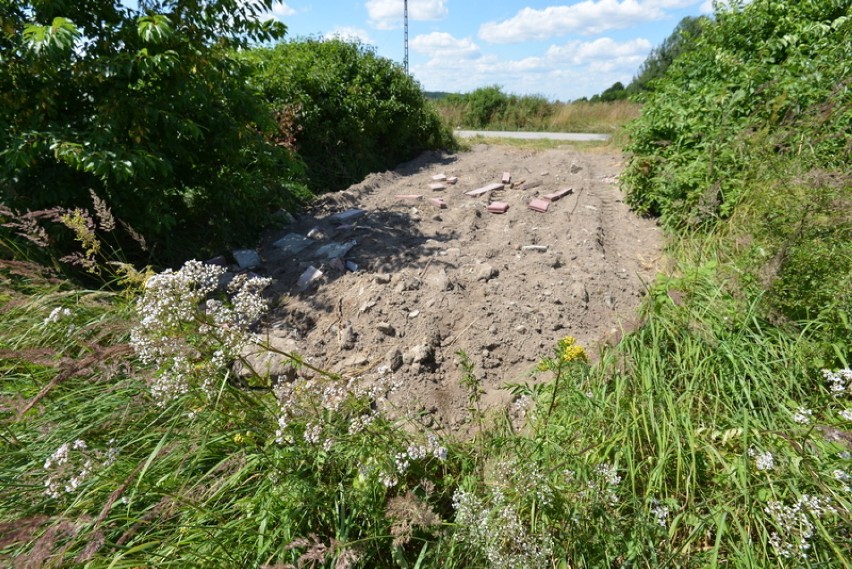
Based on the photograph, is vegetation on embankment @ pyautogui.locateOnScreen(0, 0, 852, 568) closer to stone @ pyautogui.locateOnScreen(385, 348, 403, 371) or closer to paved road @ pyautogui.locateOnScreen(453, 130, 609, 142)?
stone @ pyautogui.locateOnScreen(385, 348, 403, 371)

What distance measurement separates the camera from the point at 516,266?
4160 millimetres

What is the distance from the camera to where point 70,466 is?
4.97ft

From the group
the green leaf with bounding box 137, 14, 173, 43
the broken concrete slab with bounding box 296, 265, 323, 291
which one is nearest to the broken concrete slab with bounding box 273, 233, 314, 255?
the broken concrete slab with bounding box 296, 265, 323, 291

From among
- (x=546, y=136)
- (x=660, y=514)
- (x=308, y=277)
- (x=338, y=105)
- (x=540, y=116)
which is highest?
(x=338, y=105)

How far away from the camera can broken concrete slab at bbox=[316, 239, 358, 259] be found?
449cm

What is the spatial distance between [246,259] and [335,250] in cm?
87

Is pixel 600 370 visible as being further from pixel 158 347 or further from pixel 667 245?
pixel 667 245

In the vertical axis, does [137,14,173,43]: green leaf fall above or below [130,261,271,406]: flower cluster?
above

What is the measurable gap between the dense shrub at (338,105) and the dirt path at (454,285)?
1.70 meters

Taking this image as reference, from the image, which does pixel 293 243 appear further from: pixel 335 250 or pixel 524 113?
pixel 524 113

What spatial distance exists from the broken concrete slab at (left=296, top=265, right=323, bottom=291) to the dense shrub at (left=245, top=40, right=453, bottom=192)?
3.24 metres

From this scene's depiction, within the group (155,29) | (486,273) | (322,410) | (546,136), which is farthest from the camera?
(546,136)

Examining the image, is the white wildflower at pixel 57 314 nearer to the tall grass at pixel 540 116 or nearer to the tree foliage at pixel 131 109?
the tree foliage at pixel 131 109

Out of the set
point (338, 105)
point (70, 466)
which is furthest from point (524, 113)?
point (70, 466)
